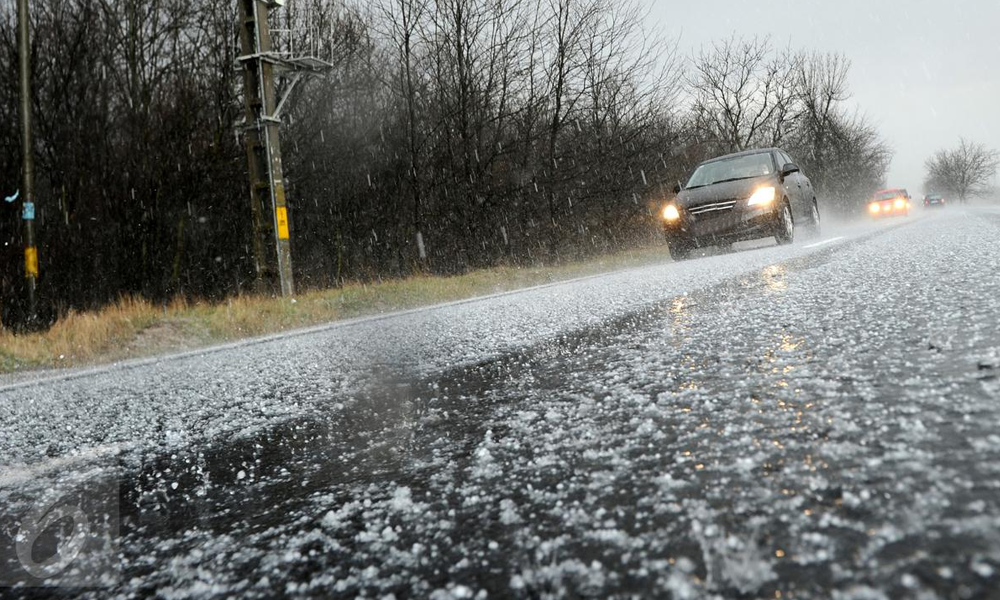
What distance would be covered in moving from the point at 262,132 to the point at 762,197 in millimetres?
8329

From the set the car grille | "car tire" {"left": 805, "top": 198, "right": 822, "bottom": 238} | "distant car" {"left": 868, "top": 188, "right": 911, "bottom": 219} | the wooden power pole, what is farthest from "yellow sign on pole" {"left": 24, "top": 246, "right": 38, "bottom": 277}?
"distant car" {"left": 868, "top": 188, "right": 911, "bottom": 219}

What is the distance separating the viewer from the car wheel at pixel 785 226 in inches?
425

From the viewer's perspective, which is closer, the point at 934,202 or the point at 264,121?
the point at 264,121

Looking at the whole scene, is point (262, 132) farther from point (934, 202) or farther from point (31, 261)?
point (934, 202)

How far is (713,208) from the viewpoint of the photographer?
35.7ft

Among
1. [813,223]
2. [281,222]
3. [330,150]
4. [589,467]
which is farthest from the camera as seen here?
[330,150]

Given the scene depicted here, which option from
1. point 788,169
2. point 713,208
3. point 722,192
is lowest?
point 713,208

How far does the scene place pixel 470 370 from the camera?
317 cm

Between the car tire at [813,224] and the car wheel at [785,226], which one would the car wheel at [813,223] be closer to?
the car tire at [813,224]

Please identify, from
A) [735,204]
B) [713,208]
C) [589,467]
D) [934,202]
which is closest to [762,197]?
[735,204]

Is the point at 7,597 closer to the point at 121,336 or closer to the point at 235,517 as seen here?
the point at 235,517

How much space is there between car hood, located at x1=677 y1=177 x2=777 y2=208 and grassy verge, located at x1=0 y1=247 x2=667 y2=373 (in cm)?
313

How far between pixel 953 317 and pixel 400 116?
19.5 meters

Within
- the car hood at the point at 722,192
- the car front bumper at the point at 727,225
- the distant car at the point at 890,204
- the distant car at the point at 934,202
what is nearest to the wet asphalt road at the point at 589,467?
the car front bumper at the point at 727,225
